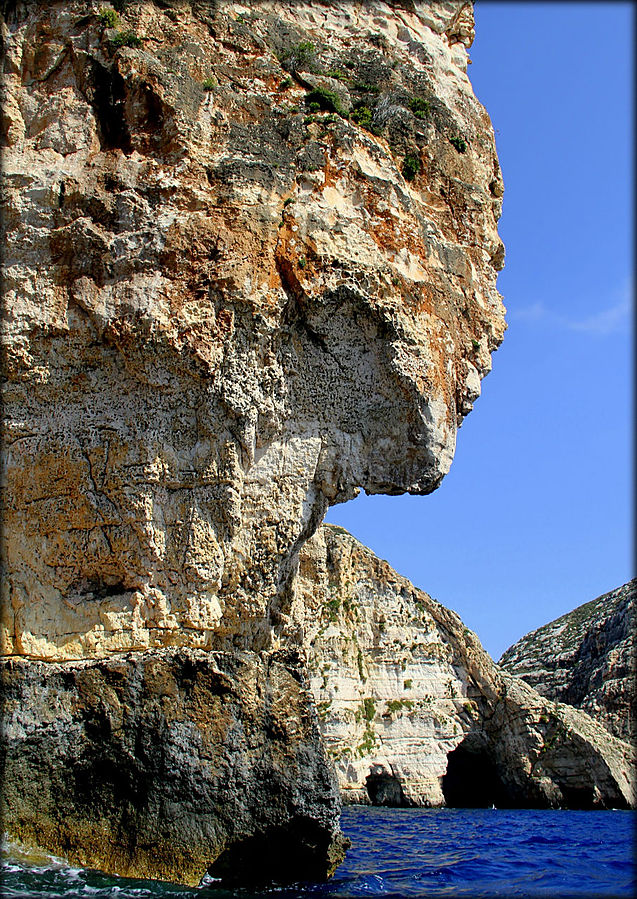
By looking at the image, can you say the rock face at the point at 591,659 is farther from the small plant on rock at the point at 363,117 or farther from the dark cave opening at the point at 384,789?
the small plant on rock at the point at 363,117

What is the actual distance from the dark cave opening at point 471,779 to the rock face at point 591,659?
18.0 ft

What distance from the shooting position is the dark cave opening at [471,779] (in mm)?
34406

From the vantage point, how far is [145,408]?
35.7ft

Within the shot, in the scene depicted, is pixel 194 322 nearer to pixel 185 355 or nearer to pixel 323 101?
pixel 185 355

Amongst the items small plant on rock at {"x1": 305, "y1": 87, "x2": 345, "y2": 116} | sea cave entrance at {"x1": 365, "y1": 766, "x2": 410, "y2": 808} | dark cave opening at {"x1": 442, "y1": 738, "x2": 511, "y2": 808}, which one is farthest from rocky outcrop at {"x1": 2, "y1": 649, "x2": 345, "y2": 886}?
dark cave opening at {"x1": 442, "y1": 738, "x2": 511, "y2": 808}

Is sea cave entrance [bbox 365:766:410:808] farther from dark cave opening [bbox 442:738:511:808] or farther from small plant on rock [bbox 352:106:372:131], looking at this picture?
small plant on rock [bbox 352:106:372:131]

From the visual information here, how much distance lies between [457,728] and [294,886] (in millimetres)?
27121

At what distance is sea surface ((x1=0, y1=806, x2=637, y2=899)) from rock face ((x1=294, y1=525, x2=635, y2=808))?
11.6 m

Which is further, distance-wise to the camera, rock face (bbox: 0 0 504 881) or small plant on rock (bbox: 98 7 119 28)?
small plant on rock (bbox: 98 7 119 28)

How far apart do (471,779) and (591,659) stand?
28.9 feet

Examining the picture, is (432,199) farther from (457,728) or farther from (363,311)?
(457,728)

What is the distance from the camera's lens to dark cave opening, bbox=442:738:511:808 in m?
34.4

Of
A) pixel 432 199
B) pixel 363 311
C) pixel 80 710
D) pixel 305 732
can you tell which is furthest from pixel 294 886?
pixel 432 199

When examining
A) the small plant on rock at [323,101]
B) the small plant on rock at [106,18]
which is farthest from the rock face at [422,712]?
the small plant on rock at [106,18]
